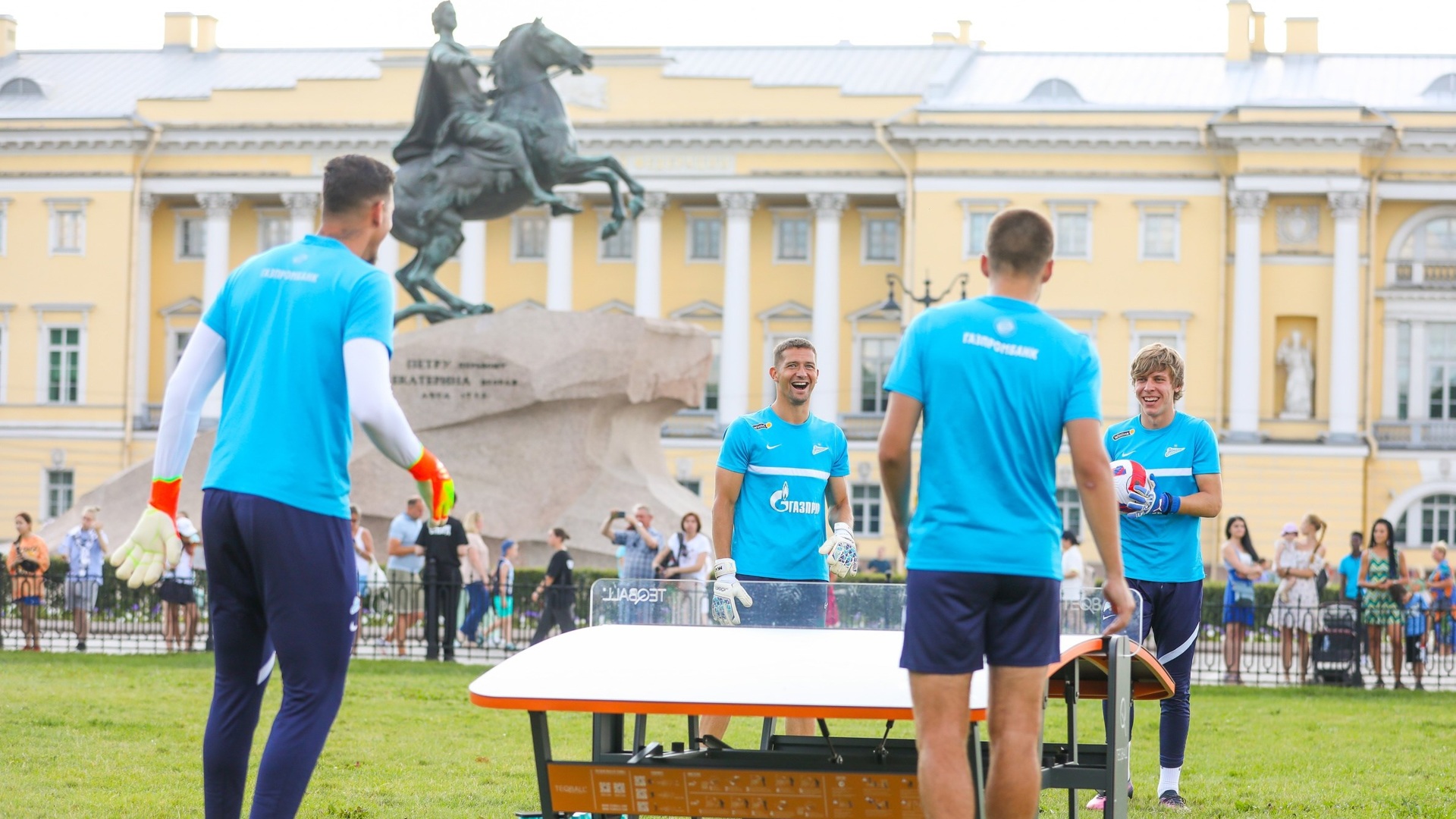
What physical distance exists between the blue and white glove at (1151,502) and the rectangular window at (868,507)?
4754cm

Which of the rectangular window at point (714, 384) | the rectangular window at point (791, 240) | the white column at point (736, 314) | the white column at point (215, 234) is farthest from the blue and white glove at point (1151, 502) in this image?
the white column at point (215, 234)

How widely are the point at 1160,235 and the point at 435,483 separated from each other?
173ft

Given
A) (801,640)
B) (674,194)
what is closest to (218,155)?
(674,194)

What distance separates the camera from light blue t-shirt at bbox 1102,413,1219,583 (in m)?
8.11

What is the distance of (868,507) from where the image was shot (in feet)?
184

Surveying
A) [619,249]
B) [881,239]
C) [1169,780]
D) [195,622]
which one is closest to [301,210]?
[619,249]

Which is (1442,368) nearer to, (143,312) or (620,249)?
(620,249)

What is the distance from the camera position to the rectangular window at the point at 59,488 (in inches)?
2333

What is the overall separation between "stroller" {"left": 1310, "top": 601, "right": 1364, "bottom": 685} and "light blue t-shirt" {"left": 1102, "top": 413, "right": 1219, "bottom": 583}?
30.4ft

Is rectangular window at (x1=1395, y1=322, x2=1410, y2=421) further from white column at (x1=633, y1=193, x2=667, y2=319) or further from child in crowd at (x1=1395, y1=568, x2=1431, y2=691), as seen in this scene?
child in crowd at (x1=1395, y1=568, x2=1431, y2=691)

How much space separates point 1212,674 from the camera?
18.8 meters

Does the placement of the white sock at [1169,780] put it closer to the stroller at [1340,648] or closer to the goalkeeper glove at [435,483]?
the goalkeeper glove at [435,483]

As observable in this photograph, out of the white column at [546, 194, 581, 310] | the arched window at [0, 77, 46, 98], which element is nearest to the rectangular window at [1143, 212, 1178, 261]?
the white column at [546, 194, 581, 310]

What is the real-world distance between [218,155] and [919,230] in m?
22.1
